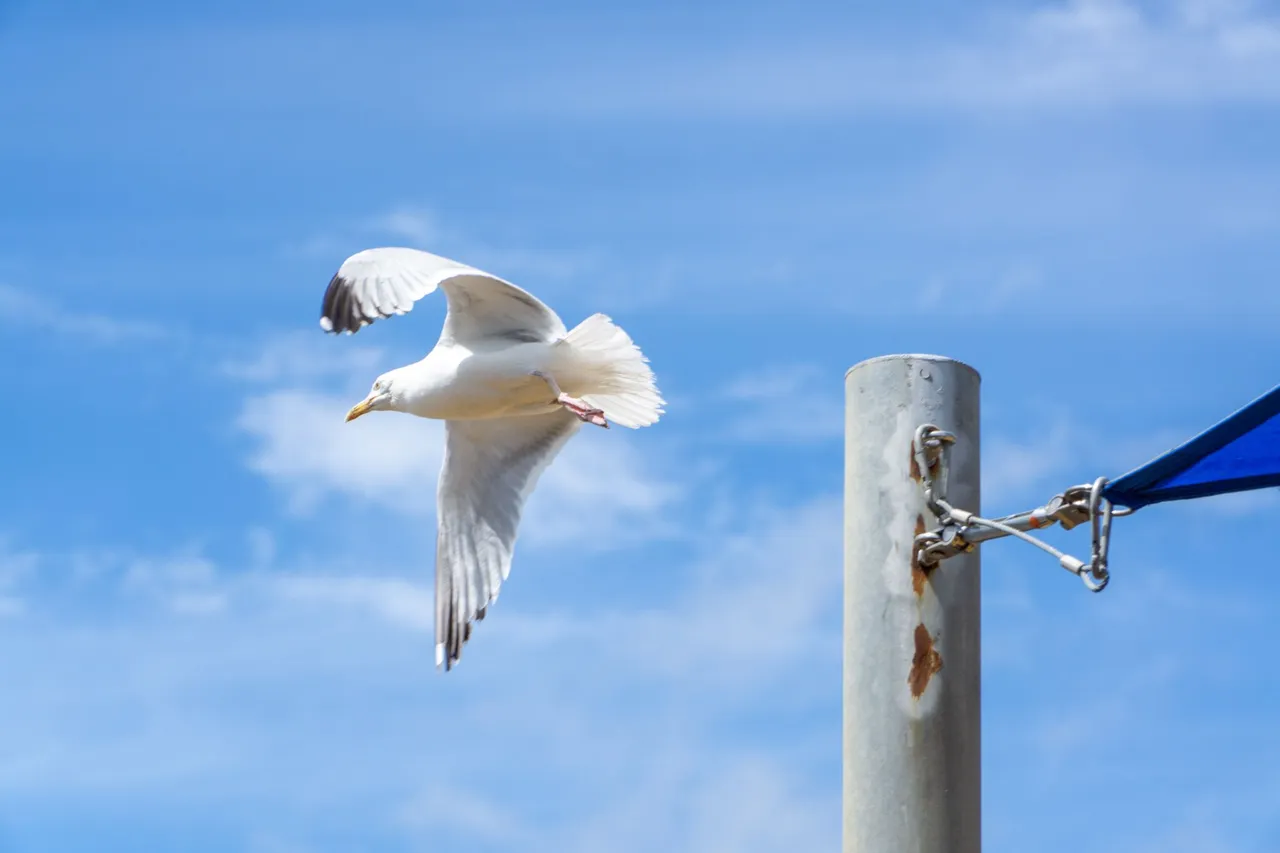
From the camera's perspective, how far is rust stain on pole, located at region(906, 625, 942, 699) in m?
2.90

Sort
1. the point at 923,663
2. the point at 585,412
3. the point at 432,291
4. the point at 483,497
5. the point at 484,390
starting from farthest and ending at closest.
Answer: the point at 483,497, the point at 484,390, the point at 585,412, the point at 432,291, the point at 923,663

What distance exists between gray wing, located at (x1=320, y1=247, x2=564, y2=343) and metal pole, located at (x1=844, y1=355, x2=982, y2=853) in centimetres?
415

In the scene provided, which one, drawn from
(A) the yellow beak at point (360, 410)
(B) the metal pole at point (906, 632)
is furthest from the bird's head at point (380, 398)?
(B) the metal pole at point (906, 632)

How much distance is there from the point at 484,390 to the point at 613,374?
1.87 ft

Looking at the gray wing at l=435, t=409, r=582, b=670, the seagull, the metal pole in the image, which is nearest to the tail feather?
the seagull

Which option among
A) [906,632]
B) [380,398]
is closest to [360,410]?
[380,398]

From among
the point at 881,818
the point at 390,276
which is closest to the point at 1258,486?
the point at 881,818

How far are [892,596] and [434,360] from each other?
16.7 feet

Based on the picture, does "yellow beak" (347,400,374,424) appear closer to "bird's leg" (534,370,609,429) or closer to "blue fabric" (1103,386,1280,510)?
"bird's leg" (534,370,609,429)

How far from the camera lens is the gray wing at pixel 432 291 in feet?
22.9

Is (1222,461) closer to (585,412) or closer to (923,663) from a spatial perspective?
(923,663)

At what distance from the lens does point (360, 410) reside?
856 cm

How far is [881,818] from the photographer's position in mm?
2855

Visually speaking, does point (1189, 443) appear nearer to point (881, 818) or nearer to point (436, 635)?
point (881, 818)
